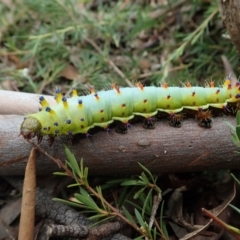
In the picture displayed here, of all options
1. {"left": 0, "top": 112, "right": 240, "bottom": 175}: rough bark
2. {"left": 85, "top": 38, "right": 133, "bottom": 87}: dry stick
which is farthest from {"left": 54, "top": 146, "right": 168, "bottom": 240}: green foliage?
{"left": 85, "top": 38, "right": 133, "bottom": 87}: dry stick

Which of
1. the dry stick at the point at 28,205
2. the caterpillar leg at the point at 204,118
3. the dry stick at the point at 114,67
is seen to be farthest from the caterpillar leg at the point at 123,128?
the dry stick at the point at 114,67

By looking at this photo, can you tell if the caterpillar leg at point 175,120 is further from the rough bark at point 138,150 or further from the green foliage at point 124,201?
the green foliage at point 124,201

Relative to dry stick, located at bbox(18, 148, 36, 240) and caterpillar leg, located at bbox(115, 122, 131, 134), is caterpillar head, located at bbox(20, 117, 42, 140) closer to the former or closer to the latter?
dry stick, located at bbox(18, 148, 36, 240)

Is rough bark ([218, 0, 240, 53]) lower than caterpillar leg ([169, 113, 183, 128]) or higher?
higher

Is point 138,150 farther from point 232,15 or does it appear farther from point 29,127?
point 232,15

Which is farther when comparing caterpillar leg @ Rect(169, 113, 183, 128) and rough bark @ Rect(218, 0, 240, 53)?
rough bark @ Rect(218, 0, 240, 53)

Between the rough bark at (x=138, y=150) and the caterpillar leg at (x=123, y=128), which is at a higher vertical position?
the caterpillar leg at (x=123, y=128)
